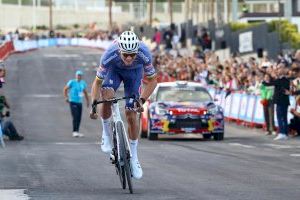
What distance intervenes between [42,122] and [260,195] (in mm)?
23816

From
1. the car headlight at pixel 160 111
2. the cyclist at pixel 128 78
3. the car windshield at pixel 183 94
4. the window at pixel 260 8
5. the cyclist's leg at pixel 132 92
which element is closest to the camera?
the cyclist at pixel 128 78

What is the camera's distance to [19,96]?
5022 centimetres

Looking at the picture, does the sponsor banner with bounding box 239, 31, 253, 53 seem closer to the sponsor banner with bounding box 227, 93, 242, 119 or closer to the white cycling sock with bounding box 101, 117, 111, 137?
the sponsor banner with bounding box 227, 93, 242, 119

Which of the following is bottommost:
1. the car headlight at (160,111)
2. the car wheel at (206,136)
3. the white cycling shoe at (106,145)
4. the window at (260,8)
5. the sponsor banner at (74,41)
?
the sponsor banner at (74,41)

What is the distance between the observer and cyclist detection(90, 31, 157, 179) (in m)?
14.5

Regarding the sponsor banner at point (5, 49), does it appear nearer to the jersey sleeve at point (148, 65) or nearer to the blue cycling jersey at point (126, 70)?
the blue cycling jersey at point (126, 70)

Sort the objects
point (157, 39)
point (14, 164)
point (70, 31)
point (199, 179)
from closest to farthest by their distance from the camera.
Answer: point (199, 179) → point (14, 164) → point (157, 39) → point (70, 31)

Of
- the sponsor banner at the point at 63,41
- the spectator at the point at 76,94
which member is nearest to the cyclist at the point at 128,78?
the spectator at the point at 76,94

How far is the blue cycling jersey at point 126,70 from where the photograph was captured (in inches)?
579

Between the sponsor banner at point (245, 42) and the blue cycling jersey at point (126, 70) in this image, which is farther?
the sponsor banner at point (245, 42)

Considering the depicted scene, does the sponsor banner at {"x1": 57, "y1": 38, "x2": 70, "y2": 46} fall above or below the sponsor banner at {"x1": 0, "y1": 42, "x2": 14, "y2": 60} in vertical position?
below

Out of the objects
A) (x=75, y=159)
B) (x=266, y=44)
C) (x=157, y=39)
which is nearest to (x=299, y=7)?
(x=157, y=39)

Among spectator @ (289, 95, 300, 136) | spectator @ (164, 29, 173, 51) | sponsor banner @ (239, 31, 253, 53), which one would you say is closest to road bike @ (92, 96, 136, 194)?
spectator @ (289, 95, 300, 136)

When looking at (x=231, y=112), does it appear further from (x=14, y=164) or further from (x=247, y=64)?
(x=14, y=164)
